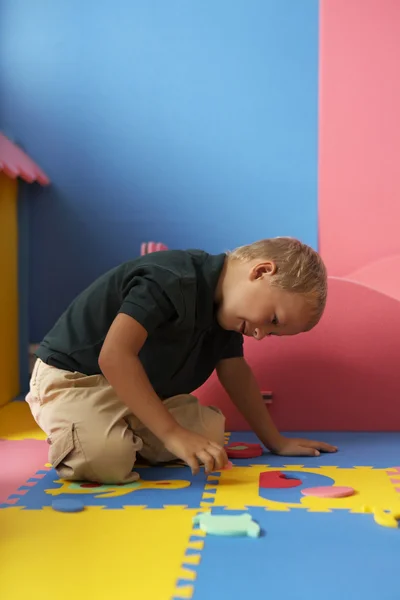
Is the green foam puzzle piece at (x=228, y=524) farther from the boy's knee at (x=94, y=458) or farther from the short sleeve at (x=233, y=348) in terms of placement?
the short sleeve at (x=233, y=348)

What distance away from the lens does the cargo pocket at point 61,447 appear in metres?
1.14

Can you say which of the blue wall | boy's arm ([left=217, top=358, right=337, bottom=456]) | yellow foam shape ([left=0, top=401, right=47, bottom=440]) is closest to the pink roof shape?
the blue wall

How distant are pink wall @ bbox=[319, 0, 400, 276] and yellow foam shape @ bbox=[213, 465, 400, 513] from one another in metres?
0.80

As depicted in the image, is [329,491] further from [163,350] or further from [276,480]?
[163,350]

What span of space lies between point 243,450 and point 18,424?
0.51 meters

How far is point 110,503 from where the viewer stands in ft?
3.30

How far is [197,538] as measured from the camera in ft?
2.79

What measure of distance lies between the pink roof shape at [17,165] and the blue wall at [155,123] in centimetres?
5

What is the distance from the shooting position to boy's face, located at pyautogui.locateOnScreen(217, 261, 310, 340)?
109 centimetres

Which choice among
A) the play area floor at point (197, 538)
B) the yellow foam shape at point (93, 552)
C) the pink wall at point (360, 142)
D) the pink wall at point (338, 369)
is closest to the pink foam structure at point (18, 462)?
the play area floor at point (197, 538)

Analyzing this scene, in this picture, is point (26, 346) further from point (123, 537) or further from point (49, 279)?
point (123, 537)

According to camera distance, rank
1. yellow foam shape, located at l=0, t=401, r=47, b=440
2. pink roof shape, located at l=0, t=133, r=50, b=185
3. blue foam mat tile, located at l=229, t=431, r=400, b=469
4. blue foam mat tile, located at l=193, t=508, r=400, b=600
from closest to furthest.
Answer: blue foam mat tile, located at l=193, t=508, r=400, b=600 < blue foam mat tile, located at l=229, t=431, r=400, b=469 < yellow foam shape, located at l=0, t=401, r=47, b=440 < pink roof shape, located at l=0, t=133, r=50, b=185

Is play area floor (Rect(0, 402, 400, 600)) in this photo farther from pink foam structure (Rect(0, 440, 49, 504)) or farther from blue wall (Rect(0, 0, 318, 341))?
blue wall (Rect(0, 0, 318, 341))

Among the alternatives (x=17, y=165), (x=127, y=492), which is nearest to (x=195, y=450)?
(x=127, y=492)
